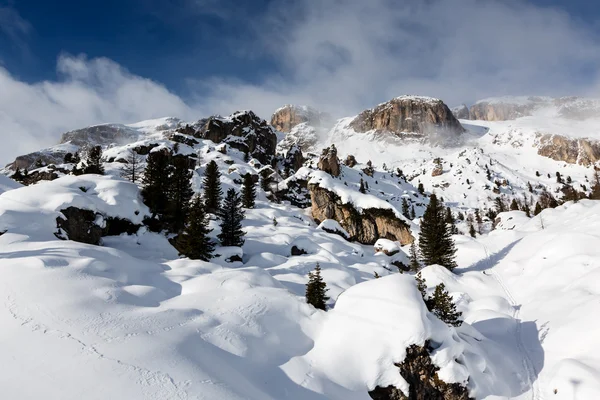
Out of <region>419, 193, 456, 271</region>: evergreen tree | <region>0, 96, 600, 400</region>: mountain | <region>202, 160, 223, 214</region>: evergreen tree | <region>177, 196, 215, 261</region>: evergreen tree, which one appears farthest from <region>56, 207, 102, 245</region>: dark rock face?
<region>419, 193, 456, 271</region>: evergreen tree

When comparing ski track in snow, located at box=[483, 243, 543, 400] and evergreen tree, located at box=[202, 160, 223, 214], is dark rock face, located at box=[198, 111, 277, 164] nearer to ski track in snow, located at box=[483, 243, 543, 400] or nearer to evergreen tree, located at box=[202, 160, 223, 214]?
evergreen tree, located at box=[202, 160, 223, 214]

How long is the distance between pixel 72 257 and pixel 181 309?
8409 millimetres

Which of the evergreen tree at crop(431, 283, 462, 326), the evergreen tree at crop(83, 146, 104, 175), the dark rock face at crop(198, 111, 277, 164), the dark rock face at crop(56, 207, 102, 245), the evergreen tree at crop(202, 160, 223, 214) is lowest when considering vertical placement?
the evergreen tree at crop(431, 283, 462, 326)

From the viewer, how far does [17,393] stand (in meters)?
8.42

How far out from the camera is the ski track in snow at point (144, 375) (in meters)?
9.36

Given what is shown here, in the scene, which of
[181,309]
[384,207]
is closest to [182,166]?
[181,309]

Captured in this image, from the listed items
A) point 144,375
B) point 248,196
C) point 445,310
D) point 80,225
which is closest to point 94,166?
point 248,196

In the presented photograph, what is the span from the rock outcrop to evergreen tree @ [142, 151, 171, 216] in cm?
3572

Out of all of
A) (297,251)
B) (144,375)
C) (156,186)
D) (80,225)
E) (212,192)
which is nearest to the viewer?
(144,375)

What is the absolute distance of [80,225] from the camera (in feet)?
90.6

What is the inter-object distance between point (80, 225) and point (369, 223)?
50.4 m

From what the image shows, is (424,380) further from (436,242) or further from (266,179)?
(266,179)

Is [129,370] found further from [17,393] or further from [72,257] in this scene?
[72,257]

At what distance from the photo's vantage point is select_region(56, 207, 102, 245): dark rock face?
86.9ft
